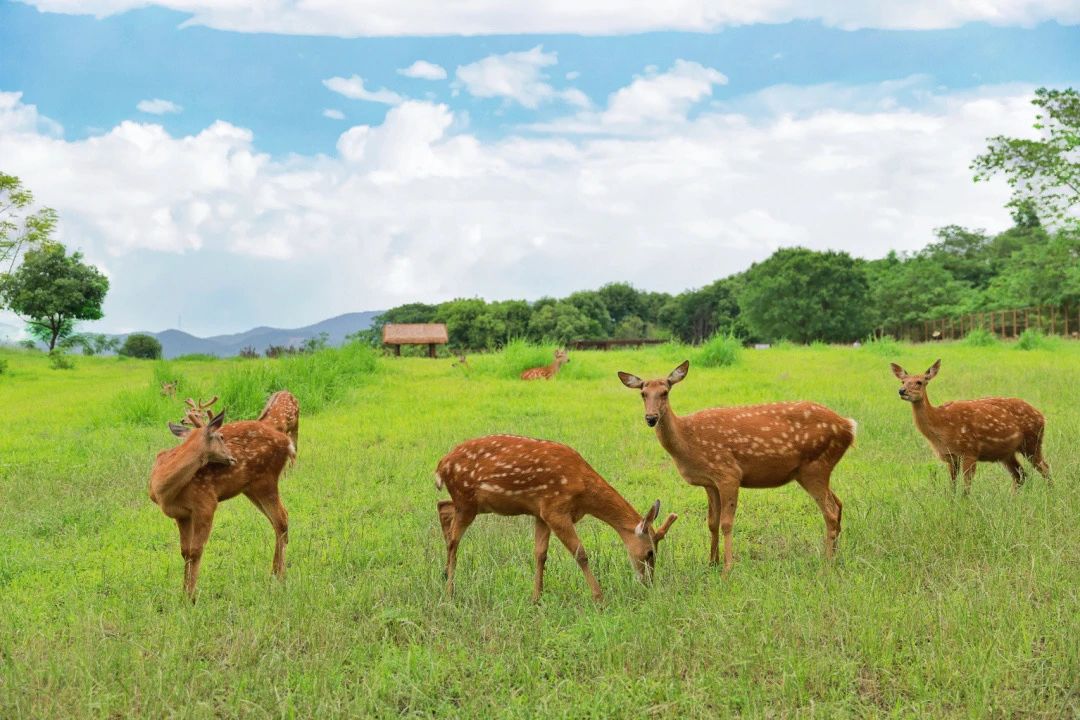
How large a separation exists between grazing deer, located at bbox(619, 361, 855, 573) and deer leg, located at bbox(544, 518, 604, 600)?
135 centimetres

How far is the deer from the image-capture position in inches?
269

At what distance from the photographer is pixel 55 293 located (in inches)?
2232

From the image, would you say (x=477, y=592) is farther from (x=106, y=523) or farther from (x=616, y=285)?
(x=616, y=285)

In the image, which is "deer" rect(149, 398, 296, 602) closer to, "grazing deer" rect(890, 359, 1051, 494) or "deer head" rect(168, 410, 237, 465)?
"deer head" rect(168, 410, 237, 465)

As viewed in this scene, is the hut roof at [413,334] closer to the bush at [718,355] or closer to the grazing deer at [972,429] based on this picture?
the bush at [718,355]

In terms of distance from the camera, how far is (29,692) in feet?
17.4

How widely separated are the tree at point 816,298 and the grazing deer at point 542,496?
2176 inches

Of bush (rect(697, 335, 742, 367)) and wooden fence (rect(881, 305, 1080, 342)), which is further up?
wooden fence (rect(881, 305, 1080, 342))

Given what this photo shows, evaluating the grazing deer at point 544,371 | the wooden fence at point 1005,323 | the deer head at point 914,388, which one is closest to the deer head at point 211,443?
the deer head at point 914,388

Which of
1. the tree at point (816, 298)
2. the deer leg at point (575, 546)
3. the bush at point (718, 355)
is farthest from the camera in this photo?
the tree at point (816, 298)

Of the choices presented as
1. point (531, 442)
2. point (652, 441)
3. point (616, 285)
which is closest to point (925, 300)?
point (616, 285)

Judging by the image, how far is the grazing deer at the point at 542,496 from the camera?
671 centimetres

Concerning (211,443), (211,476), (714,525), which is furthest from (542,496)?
(211,476)

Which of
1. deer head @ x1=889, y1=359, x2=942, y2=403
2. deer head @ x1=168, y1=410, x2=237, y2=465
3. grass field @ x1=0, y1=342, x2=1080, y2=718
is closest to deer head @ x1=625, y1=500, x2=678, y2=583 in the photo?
grass field @ x1=0, y1=342, x2=1080, y2=718
